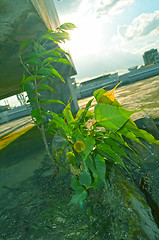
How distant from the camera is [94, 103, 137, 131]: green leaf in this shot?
60cm

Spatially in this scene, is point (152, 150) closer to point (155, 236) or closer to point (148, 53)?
point (155, 236)

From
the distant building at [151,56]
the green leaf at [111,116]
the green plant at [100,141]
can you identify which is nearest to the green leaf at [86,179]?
the green plant at [100,141]

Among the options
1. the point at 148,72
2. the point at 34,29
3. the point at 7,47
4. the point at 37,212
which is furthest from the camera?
the point at 148,72

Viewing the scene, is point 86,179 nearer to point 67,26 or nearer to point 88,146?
point 88,146

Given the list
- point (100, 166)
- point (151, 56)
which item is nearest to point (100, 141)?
point (100, 166)

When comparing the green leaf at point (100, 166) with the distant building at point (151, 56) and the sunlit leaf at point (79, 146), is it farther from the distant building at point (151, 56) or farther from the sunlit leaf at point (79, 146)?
the distant building at point (151, 56)

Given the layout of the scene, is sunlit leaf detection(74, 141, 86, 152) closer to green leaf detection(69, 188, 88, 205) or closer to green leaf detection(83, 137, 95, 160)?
green leaf detection(83, 137, 95, 160)

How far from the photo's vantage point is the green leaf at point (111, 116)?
23.5 inches

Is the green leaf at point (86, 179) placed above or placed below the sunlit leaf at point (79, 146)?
below

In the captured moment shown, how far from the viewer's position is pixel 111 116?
617 mm

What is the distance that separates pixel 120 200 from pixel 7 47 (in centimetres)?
152

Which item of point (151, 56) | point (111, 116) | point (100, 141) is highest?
point (151, 56)

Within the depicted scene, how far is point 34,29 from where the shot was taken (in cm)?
129

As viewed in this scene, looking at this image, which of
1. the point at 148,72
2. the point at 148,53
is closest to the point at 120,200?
the point at 148,72
